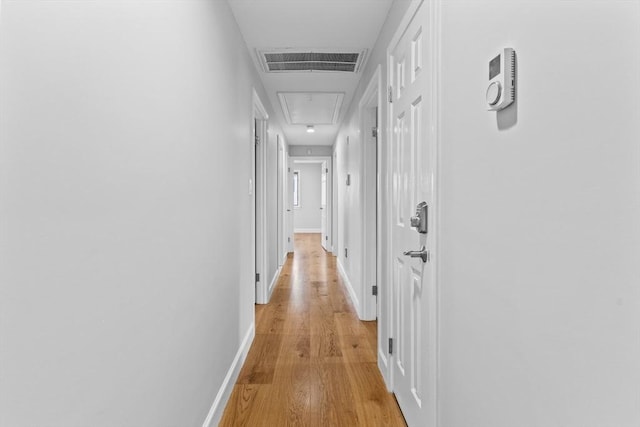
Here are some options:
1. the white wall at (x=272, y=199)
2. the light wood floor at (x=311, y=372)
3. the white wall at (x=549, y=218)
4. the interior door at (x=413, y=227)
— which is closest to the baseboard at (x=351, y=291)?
the light wood floor at (x=311, y=372)

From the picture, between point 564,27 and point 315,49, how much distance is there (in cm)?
233

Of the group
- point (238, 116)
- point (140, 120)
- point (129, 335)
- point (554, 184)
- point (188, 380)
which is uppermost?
point (238, 116)

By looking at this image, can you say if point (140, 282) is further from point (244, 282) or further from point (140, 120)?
point (244, 282)

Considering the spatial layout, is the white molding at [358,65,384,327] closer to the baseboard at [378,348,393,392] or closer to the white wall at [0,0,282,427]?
the baseboard at [378,348,393,392]

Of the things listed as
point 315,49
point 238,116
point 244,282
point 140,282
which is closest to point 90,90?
point 140,282

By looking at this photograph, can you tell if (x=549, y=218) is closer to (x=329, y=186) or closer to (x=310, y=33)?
(x=310, y=33)

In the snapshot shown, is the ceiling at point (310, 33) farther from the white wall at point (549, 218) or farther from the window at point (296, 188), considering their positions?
the window at point (296, 188)

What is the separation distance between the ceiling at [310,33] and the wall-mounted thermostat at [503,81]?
1.50 meters

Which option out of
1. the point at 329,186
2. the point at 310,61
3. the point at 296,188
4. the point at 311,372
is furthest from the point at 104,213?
the point at 296,188

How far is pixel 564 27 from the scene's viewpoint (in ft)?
2.37

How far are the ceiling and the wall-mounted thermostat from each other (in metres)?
1.50

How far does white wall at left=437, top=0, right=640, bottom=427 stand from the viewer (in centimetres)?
60

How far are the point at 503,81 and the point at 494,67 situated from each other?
0.07 metres

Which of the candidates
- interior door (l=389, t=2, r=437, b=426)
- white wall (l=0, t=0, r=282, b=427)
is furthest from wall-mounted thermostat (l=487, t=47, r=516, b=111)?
white wall (l=0, t=0, r=282, b=427)
